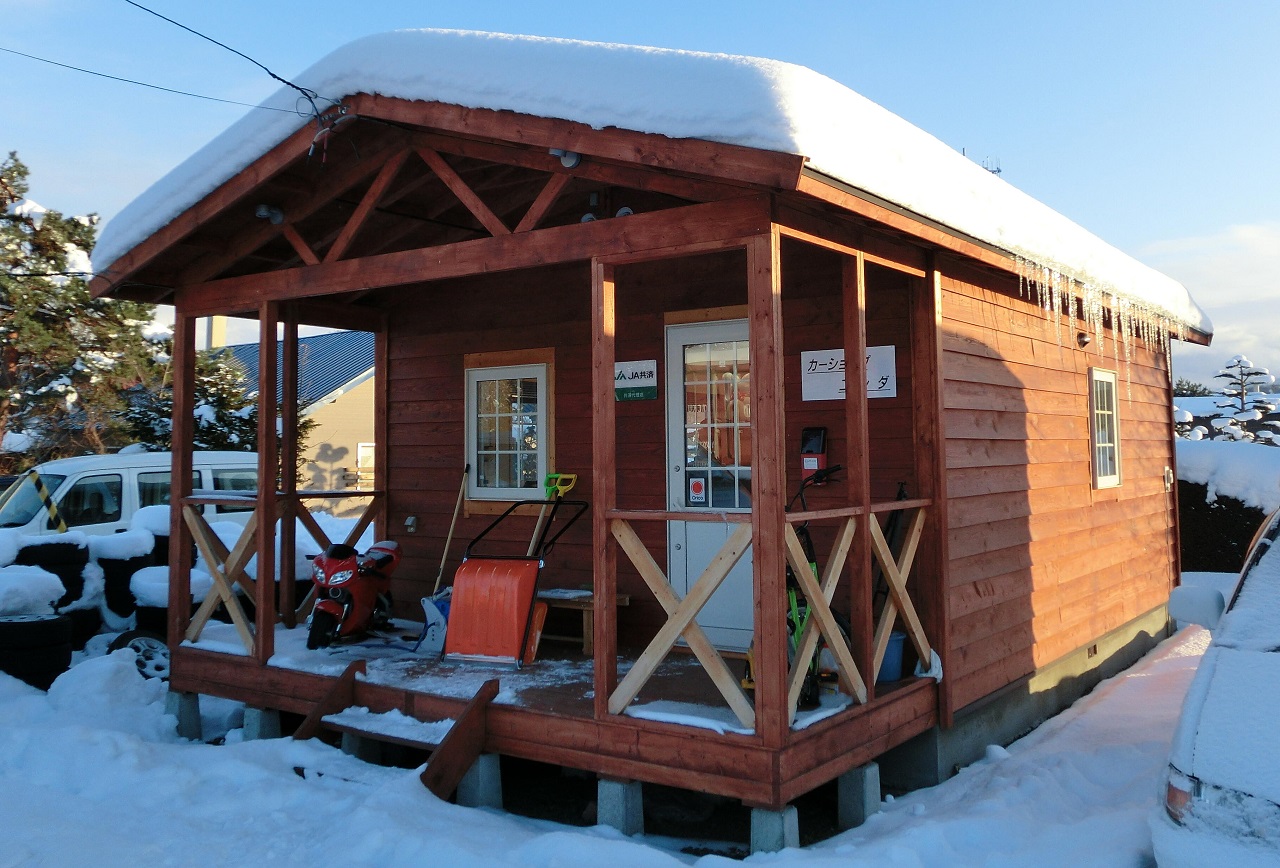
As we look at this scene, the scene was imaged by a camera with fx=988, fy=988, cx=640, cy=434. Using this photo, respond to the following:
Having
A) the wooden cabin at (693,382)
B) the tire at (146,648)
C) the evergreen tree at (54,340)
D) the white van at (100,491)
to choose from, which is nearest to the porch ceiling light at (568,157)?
the wooden cabin at (693,382)

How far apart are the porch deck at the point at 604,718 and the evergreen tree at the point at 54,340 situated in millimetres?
10737

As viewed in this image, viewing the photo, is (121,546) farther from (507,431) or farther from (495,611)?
(495,611)

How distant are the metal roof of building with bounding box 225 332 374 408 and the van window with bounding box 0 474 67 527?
37.4ft

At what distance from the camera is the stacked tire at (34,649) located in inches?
285

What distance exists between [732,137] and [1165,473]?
8174 millimetres

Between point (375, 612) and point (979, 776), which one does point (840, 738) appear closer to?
point (979, 776)

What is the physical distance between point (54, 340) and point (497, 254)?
42.0ft

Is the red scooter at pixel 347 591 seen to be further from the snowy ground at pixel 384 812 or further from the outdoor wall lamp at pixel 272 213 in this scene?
the outdoor wall lamp at pixel 272 213

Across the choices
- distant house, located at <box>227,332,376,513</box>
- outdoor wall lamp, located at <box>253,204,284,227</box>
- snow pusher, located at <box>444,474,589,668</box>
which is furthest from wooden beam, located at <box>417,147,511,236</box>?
distant house, located at <box>227,332,376,513</box>

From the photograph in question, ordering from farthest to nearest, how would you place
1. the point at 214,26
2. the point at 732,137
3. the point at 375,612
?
the point at 375,612 < the point at 214,26 < the point at 732,137

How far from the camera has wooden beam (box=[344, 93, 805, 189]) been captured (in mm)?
3975

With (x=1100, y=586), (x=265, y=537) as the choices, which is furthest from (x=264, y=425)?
(x=1100, y=586)

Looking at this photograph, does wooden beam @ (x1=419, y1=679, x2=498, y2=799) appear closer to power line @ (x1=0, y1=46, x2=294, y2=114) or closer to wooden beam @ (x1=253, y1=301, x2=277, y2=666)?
wooden beam @ (x1=253, y1=301, x2=277, y2=666)

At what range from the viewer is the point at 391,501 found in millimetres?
8109
